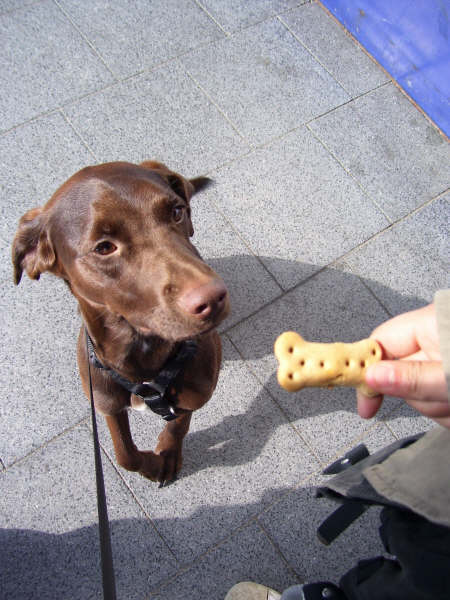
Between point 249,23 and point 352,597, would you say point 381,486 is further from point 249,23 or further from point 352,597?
point 249,23

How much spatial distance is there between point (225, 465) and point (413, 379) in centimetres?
188

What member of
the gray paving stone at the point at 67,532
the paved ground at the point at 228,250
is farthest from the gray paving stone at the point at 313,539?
the gray paving stone at the point at 67,532

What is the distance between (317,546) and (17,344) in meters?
2.28

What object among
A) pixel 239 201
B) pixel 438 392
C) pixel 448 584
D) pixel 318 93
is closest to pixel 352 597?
pixel 448 584

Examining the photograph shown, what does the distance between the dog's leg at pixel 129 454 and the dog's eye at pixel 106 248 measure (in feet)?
3.33

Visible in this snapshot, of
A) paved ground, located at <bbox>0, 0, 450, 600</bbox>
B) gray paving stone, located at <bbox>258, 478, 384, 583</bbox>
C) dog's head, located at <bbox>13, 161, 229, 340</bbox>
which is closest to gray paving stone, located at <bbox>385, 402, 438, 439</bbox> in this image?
paved ground, located at <bbox>0, 0, 450, 600</bbox>

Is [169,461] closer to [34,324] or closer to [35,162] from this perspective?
[34,324]

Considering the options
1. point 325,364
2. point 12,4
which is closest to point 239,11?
point 12,4

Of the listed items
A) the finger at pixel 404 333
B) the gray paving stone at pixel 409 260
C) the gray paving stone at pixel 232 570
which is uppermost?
the finger at pixel 404 333

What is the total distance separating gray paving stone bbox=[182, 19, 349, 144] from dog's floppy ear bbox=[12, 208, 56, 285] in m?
2.41

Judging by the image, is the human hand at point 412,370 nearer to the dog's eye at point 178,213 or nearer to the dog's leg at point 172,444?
the dog's eye at point 178,213

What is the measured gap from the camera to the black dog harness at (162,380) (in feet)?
7.75

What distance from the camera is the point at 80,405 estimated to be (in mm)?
3098

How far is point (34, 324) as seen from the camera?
10.9 ft
